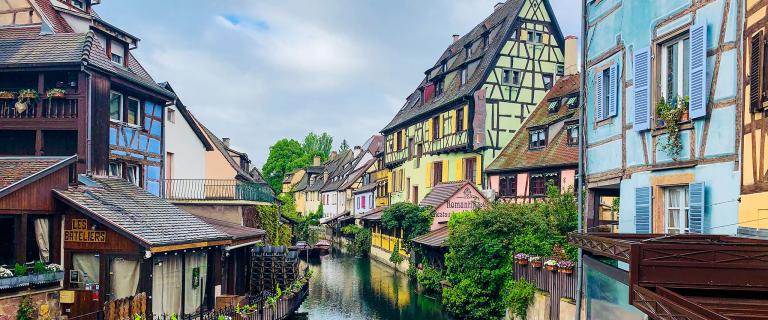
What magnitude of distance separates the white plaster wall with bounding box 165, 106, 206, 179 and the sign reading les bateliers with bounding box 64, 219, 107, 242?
9.70 metres

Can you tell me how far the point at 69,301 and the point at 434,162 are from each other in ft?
80.7

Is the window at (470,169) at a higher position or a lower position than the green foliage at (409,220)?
higher

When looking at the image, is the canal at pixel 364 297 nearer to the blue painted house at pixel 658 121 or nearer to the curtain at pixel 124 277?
the curtain at pixel 124 277

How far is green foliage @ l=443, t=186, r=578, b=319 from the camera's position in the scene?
18547mm

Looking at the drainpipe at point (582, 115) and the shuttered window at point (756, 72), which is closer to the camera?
the shuttered window at point (756, 72)

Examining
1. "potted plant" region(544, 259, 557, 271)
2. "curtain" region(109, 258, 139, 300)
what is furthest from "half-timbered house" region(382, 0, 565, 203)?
"curtain" region(109, 258, 139, 300)

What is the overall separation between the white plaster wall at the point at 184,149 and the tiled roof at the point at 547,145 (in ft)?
44.4

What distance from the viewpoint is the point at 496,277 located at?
1900 centimetres

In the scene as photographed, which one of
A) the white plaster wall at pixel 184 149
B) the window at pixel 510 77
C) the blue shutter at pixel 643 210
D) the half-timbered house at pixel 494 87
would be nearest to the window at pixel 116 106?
the white plaster wall at pixel 184 149

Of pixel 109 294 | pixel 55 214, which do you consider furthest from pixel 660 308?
pixel 55 214

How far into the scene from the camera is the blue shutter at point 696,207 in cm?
926

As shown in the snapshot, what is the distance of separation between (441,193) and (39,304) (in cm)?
2186

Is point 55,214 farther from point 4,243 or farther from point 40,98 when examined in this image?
point 40,98

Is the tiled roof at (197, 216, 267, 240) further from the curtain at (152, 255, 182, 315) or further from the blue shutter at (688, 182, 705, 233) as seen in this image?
the blue shutter at (688, 182, 705, 233)
